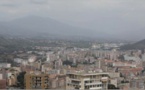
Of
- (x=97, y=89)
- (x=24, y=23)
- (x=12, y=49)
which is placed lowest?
(x=97, y=89)

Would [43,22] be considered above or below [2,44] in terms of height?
above

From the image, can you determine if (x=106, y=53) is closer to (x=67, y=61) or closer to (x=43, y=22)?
(x=67, y=61)

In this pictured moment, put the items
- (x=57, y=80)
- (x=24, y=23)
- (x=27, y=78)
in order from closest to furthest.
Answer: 1. (x=27, y=78)
2. (x=57, y=80)
3. (x=24, y=23)

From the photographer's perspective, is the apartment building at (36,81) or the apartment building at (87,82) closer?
the apartment building at (87,82)

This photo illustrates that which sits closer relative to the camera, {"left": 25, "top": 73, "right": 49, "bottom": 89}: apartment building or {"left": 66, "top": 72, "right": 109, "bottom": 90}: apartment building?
{"left": 66, "top": 72, "right": 109, "bottom": 90}: apartment building

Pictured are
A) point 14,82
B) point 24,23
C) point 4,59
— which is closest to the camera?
point 14,82

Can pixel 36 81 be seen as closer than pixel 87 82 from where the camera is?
No

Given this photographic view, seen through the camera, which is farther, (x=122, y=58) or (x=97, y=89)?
(x=122, y=58)

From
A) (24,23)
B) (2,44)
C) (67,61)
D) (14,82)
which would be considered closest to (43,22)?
(24,23)

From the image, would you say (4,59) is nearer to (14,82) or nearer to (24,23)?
(14,82)
